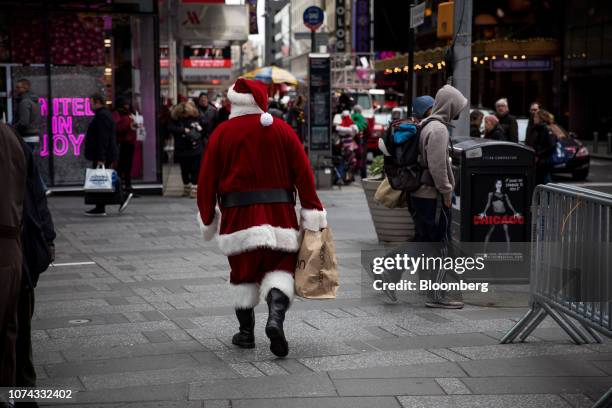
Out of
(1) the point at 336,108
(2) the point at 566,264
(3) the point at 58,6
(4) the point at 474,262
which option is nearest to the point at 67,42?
(3) the point at 58,6

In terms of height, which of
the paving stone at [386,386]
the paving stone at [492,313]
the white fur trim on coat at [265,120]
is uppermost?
the white fur trim on coat at [265,120]

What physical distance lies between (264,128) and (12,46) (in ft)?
41.8

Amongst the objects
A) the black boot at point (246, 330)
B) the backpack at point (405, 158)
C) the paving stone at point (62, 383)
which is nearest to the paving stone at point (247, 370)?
the black boot at point (246, 330)

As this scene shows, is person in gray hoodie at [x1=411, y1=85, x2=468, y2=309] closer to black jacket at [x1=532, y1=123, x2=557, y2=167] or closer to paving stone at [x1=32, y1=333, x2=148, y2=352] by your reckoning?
paving stone at [x1=32, y1=333, x2=148, y2=352]

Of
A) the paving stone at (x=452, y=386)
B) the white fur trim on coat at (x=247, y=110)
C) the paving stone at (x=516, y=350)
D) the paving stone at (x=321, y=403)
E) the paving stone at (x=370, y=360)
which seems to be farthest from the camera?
the white fur trim on coat at (x=247, y=110)

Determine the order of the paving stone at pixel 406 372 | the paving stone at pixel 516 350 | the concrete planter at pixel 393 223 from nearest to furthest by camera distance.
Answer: the paving stone at pixel 406 372, the paving stone at pixel 516 350, the concrete planter at pixel 393 223

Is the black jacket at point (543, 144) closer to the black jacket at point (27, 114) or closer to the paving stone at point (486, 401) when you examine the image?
the black jacket at point (27, 114)

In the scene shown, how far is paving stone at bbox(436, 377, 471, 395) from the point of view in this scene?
556cm

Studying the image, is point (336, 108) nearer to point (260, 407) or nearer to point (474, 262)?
point (474, 262)

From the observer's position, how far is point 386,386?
5.68m

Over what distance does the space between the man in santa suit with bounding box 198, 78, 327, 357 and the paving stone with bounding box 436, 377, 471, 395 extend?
1.05m

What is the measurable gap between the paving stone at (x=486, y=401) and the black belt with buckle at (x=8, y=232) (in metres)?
2.19

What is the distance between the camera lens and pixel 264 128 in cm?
643

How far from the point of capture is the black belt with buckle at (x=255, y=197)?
6.41 m
